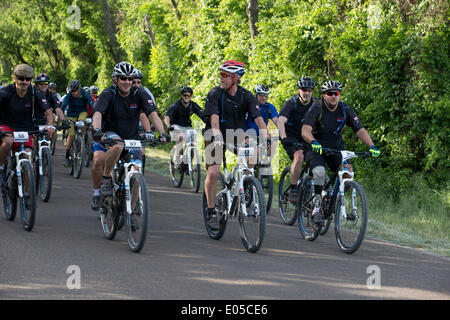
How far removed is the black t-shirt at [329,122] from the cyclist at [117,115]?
2.06 meters

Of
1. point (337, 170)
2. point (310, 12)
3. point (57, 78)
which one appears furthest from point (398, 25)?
point (57, 78)

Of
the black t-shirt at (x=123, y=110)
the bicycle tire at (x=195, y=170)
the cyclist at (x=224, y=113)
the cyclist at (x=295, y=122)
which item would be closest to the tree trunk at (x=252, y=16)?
the bicycle tire at (x=195, y=170)

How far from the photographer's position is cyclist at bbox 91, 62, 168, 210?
26.2 ft

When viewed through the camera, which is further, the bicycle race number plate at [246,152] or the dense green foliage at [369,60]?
the dense green foliage at [369,60]

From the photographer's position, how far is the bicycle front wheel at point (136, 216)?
7.29 meters

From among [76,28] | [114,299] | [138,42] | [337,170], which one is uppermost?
[76,28]

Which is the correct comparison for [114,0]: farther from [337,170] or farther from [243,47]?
[337,170]

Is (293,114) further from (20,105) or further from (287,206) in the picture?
(20,105)

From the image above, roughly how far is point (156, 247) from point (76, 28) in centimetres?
4082

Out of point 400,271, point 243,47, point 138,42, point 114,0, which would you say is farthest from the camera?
point 114,0

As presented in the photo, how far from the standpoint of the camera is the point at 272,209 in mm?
12055

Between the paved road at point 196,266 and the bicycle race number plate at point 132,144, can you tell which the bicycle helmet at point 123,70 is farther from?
the paved road at point 196,266

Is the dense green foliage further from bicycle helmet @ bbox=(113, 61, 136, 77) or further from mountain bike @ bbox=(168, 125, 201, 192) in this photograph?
bicycle helmet @ bbox=(113, 61, 136, 77)

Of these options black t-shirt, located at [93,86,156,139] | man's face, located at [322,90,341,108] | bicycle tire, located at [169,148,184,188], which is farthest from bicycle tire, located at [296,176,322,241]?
bicycle tire, located at [169,148,184,188]
